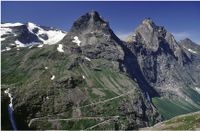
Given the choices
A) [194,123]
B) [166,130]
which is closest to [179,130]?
[166,130]

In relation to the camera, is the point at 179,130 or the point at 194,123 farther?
the point at 194,123

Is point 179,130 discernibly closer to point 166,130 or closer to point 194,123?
point 166,130
